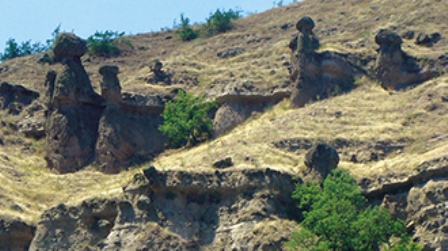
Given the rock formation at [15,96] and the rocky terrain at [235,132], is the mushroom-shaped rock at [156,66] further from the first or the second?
the rock formation at [15,96]

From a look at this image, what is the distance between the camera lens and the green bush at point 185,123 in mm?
60031

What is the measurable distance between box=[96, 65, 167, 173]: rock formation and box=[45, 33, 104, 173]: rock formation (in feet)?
2.69

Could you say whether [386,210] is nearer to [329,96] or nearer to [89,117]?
[329,96]

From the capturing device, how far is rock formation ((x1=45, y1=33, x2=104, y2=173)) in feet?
198

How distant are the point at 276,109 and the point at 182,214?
11285 millimetres

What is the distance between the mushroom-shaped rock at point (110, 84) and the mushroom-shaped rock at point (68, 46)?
85.1 inches

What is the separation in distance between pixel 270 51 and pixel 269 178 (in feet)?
56.5

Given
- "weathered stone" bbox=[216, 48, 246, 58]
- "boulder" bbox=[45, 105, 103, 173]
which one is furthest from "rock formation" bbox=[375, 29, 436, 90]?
"boulder" bbox=[45, 105, 103, 173]

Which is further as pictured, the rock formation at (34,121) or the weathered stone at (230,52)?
the weathered stone at (230,52)

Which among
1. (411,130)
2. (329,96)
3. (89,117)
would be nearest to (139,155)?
(89,117)

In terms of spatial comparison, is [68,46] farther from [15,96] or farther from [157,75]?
[15,96]

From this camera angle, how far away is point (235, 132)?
59.1 m

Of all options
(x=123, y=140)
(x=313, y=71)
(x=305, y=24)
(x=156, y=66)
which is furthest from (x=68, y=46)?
(x=313, y=71)

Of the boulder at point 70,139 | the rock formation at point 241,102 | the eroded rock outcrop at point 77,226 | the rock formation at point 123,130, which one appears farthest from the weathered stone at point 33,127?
the eroded rock outcrop at point 77,226
